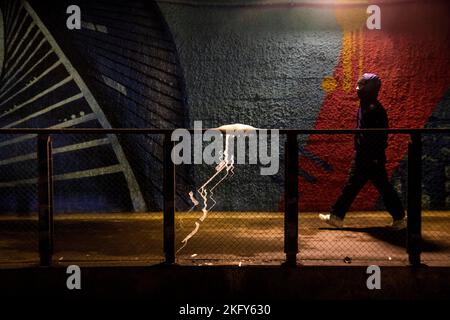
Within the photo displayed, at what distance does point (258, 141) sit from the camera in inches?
292

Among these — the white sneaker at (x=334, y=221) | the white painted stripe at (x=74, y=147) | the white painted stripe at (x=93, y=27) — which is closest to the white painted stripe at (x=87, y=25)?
the white painted stripe at (x=93, y=27)

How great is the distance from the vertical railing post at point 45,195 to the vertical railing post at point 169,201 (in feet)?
3.30

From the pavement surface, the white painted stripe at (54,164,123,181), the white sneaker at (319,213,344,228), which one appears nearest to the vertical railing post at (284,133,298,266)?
the pavement surface

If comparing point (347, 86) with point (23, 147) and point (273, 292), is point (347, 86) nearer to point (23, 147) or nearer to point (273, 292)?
point (273, 292)

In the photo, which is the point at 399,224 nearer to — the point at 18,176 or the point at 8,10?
the point at 18,176

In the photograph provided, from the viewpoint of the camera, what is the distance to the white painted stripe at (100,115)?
23.4ft

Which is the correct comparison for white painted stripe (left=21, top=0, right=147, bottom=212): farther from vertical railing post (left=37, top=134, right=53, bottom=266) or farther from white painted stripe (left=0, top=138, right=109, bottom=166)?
vertical railing post (left=37, top=134, right=53, bottom=266)

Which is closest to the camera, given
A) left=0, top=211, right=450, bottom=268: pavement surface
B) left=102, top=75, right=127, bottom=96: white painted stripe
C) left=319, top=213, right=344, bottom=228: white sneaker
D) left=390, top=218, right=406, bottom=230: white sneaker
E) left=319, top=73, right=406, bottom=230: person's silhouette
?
left=0, top=211, right=450, bottom=268: pavement surface

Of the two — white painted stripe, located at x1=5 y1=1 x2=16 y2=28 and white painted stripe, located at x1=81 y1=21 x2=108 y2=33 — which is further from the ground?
white painted stripe, located at x1=5 y1=1 x2=16 y2=28

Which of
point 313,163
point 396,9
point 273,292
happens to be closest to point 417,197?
point 273,292

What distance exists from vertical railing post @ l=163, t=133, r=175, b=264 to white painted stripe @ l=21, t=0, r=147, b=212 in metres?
3.05

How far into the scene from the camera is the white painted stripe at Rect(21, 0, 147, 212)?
281 inches

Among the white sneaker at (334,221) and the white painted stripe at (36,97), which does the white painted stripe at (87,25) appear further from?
the white sneaker at (334,221)
